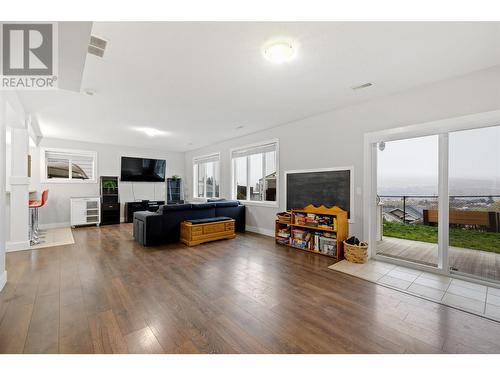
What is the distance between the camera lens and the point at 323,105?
367 cm

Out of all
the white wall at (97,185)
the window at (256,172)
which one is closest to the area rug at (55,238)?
the white wall at (97,185)

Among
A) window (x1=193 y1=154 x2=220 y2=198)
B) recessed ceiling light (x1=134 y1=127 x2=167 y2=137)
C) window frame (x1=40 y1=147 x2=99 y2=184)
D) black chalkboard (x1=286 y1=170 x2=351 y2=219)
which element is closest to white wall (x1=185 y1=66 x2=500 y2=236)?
black chalkboard (x1=286 y1=170 x2=351 y2=219)

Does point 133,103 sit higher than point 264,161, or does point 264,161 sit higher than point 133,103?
point 133,103

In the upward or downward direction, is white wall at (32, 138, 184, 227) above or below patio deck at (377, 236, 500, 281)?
above

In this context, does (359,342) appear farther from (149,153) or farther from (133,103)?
(149,153)

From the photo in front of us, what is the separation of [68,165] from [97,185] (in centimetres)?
92

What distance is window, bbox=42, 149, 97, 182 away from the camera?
604cm

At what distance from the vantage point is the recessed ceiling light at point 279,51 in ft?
6.57

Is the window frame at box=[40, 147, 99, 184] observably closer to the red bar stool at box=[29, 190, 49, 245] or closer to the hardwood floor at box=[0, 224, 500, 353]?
the red bar stool at box=[29, 190, 49, 245]

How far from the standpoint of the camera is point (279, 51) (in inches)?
79.9

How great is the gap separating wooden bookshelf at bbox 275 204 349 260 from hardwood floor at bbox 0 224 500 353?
1.52 feet

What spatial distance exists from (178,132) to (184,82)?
2831 mm
